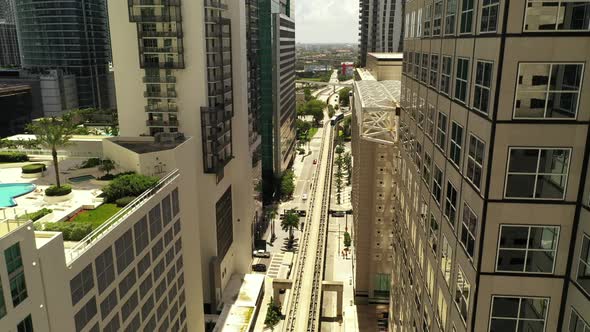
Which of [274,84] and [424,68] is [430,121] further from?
[274,84]

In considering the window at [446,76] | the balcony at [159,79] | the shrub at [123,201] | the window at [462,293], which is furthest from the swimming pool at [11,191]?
the window at [462,293]

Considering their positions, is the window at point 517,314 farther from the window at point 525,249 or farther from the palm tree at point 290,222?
the palm tree at point 290,222

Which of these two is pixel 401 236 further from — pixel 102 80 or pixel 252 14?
pixel 102 80

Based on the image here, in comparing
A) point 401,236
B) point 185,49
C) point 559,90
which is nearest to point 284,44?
point 185,49

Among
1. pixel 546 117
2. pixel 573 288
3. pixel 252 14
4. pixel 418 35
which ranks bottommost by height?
pixel 573 288

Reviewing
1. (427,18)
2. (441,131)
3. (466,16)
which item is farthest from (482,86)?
(427,18)

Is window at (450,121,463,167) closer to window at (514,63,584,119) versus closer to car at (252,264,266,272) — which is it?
window at (514,63,584,119)
